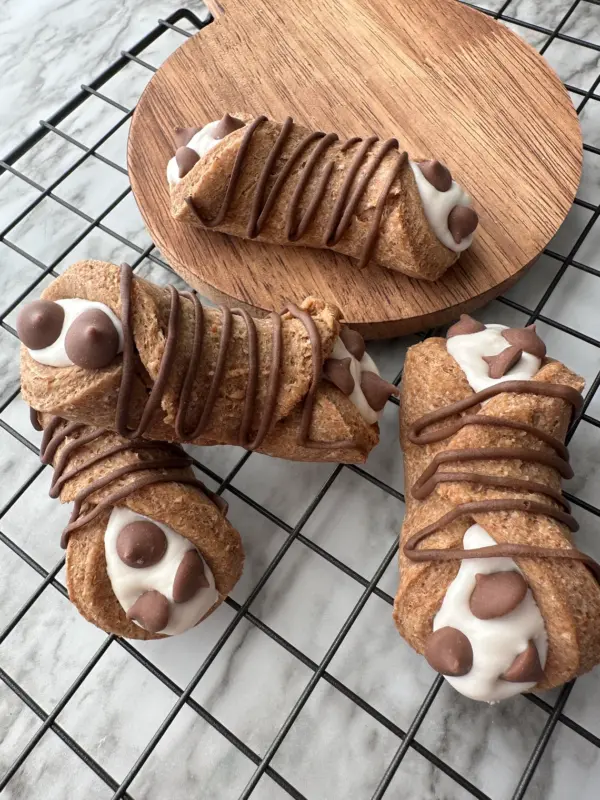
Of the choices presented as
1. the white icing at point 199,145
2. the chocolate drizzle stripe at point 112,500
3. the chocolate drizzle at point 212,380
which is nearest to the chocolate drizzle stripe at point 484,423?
the chocolate drizzle at point 212,380

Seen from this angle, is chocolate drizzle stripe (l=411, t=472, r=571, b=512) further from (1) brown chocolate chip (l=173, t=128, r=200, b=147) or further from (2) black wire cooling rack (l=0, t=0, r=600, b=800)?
(1) brown chocolate chip (l=173, t=128, r=200, b=147)

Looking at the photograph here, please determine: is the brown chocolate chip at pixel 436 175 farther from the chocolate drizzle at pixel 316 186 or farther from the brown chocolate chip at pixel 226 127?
the brown chocolate chip at pixel 226 127

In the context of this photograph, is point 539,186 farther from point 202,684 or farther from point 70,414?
point 202,684

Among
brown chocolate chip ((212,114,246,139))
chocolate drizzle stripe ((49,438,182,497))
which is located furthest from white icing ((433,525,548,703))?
brown chocolate chip ((212,114,246,139))

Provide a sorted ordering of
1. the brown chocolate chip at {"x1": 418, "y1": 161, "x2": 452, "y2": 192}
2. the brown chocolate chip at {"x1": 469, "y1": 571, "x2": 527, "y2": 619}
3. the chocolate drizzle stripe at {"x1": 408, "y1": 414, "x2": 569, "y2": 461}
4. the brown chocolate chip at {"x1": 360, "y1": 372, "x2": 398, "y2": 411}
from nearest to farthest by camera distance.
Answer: the brown chocolate chip at {"x1": 469, "y1": 571, "x2": 527, "y2": 619} < the chocolate drizzle stripe at {"x1": 408, "y1": 414, "x2": 569, "y2": 461} < the brown chocolate chip at {"x1": 360, "y1": 372, "x2": 398, "y2": 411} < the brown chocolate chip at {"x1": 418, "y1": 161, "x2": 452, "y2": 192}

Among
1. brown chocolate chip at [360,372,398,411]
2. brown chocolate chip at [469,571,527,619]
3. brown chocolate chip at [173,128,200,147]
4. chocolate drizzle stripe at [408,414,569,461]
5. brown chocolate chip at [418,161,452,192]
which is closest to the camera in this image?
brown chocolate chip at [469,571,527,619]

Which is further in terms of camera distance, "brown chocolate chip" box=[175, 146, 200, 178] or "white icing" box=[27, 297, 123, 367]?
"brown chocolate chip" box=[175, 146, 200, 178]

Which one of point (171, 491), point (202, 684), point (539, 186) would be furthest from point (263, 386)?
point (539, 186)
